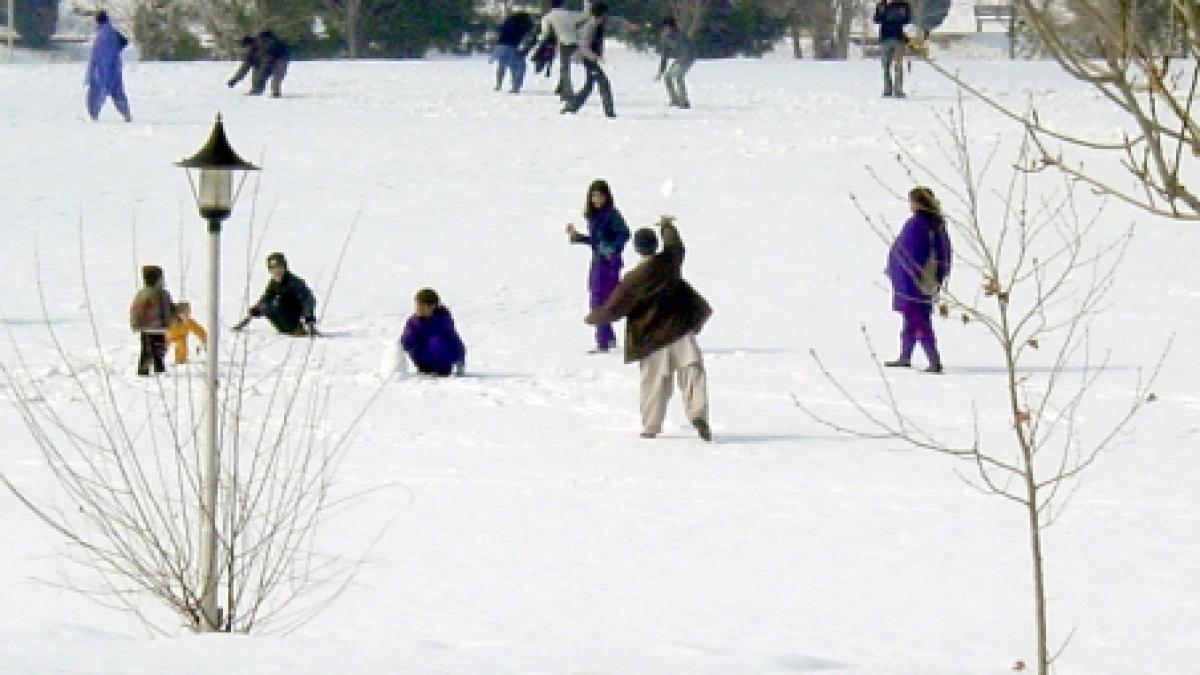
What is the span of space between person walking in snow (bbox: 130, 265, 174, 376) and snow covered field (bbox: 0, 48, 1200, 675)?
49 centimetres

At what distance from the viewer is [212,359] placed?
8672 mm

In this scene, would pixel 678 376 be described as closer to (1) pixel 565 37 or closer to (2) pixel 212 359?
(2) pixel 212 359

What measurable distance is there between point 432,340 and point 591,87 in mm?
15294

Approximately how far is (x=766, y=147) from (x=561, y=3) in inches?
207

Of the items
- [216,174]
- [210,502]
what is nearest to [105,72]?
[216,174]

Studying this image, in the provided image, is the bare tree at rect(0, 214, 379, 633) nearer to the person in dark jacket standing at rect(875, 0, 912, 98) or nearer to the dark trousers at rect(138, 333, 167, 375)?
the dark trousers at rect(138, 333, 167, 375)

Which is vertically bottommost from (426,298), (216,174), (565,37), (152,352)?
(152,352)

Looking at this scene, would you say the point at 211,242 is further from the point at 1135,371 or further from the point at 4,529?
the point at 1135,371

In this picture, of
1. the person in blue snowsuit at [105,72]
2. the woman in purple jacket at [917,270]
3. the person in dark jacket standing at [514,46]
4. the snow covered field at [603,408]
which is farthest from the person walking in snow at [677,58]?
the woman in purple jacket at [917,270]

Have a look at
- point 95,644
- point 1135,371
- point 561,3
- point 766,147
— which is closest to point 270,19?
point 561,3

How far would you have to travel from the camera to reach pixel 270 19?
163 feet

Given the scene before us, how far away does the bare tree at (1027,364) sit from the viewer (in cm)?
758

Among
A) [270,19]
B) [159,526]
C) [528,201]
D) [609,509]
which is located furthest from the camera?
[270,19]

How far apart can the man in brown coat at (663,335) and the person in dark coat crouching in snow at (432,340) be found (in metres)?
2.47
